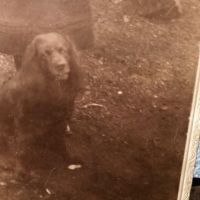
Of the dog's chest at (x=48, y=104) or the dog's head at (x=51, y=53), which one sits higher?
the dog's head at (x=51, y=53)

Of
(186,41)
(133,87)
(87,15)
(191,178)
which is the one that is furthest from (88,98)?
(191,178)

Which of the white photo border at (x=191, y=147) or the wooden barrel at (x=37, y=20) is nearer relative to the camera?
the wooden barrel at (x=37, y=20)

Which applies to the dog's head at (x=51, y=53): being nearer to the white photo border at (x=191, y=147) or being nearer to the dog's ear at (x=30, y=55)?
the dog's ear at (x=30, y=55)

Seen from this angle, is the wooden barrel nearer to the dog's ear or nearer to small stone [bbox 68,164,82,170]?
the dog's ear

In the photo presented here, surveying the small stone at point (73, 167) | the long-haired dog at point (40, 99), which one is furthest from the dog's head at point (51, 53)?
the small stone at point (73, 167)

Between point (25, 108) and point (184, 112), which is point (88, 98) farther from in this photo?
point (184, 112)

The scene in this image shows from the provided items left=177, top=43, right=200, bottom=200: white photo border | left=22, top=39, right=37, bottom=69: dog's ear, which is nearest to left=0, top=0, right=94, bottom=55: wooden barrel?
left=22, top=39, right=37, bottom=69: dog's ear

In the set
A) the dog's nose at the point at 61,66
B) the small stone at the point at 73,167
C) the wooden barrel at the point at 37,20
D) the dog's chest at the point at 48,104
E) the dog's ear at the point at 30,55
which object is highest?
the wooden barrel at the point at 37,20
